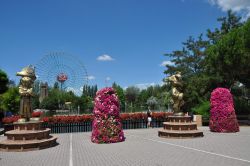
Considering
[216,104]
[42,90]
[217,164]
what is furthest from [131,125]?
[42,90]

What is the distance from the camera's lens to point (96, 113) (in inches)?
640

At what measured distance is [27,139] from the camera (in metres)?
14.3

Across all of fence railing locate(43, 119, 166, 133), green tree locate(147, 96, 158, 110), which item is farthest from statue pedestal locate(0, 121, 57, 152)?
green tree locate(147, 96, 158, 110)

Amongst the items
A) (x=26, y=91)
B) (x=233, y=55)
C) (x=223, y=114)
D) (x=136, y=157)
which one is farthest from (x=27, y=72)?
(x=233, y=55)

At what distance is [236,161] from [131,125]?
17572mm

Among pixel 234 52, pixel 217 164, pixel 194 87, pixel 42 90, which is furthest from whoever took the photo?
pixel 42 90

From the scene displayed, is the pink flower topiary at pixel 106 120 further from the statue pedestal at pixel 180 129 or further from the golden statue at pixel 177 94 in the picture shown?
Answer: the golden statue at pixel 177 94

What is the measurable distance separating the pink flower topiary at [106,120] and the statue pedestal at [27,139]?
2.47 metres

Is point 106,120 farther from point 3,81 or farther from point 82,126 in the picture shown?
point 3,81

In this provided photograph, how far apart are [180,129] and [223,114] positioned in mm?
3854

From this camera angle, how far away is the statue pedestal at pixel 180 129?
56.7 feet

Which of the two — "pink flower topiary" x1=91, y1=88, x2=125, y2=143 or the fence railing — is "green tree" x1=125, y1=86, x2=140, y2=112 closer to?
the fence railing

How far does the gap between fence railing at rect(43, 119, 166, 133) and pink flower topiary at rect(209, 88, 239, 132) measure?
824cm

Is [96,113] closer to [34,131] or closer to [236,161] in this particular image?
[34,131]
